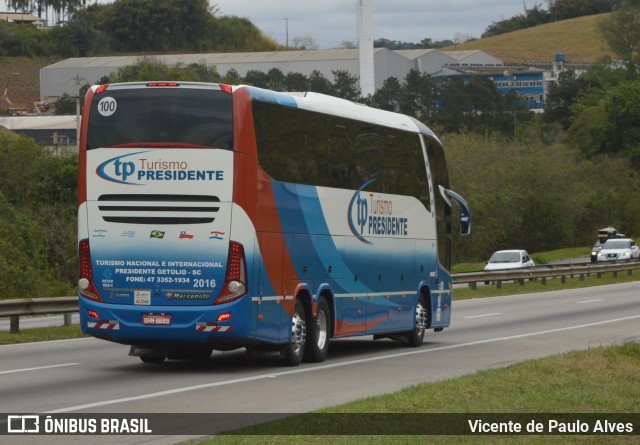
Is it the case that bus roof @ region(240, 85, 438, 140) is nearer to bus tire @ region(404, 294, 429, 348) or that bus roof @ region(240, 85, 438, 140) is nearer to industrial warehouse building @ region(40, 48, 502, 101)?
bus tire @ region(404, 294, 429, 348)

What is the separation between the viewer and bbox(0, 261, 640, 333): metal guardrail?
24.2 metres

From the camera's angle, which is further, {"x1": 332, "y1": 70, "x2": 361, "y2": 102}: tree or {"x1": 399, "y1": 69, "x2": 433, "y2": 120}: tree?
{"x1": 332, "y1": 70, "x2": 361, "y2": 102}: tree

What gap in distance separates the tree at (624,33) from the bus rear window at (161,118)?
140961 mm

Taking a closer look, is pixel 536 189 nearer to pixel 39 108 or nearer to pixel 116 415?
pixel 116 415

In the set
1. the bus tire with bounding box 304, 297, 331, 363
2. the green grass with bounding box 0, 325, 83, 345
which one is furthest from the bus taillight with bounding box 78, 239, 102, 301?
the green grass with bounding box 0, 325, 83, 345

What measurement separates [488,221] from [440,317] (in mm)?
57638

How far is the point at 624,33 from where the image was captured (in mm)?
154500

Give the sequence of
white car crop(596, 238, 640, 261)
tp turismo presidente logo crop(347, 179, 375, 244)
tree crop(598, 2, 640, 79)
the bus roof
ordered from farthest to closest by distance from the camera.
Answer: tree crop(598, 2, 640, 79), white car crop(596, 238, 640, 261), tp turismo presidente logo crop(347, 179, 375, 244), the bus roof

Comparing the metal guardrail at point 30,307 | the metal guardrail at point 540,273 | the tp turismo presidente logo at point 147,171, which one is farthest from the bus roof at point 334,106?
the metal guardrail at point 540,273

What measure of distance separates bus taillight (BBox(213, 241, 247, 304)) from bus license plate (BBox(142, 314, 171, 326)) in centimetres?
66

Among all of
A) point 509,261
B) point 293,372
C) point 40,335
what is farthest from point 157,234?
point 509,261

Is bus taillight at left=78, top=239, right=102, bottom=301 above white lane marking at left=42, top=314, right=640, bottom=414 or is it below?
above

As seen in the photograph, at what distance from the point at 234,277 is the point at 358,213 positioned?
4434mm

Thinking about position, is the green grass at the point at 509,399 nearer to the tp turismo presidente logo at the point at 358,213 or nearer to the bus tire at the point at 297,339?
the bus tire at the point at 297,339
